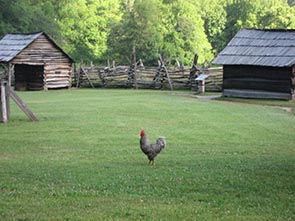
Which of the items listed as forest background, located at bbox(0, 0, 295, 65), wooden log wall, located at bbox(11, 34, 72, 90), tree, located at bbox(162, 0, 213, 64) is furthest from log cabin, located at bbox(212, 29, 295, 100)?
tree, located at bbox(162, 0, 213, 64)

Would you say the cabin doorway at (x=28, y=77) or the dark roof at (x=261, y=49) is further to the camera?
the cabin doorway at (x=28, y=77)

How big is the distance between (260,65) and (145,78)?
50.3 feet

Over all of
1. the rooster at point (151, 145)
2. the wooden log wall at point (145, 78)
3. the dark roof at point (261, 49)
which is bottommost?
the wooden log wall at point (145, 78)

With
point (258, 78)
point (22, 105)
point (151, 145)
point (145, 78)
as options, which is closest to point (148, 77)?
point (145, 78)

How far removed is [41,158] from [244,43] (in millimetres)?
25818

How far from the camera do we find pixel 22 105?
22.3 meters

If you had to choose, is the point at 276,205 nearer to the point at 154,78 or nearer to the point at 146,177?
the point at 146,177

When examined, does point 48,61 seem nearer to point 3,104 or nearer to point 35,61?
point 35,61

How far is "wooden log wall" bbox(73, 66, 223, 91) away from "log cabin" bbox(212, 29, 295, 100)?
21.3 ft

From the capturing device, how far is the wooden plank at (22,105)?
22000 mm

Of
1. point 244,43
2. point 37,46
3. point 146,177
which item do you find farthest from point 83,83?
point 146,177

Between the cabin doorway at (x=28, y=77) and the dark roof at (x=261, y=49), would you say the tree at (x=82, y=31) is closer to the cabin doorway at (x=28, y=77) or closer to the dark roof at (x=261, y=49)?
the cabin doorway at (x=28, y=77)

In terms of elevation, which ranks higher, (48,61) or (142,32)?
(142,32)

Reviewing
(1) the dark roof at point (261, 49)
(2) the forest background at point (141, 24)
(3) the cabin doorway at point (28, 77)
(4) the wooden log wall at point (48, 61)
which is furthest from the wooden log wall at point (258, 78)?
(2) the forest background at point (141, 24)
